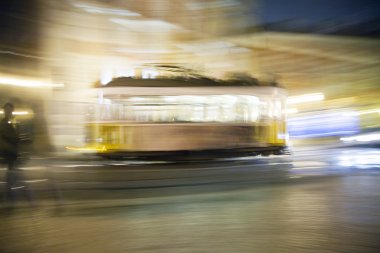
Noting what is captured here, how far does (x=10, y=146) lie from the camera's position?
779 cm

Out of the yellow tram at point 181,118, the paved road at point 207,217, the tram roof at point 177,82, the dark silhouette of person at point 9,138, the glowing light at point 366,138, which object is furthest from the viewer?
the glowing light at point 366,138

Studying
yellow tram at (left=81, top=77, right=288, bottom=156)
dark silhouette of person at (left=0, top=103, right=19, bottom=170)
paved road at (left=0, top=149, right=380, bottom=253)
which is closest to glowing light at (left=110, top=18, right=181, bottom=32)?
yellow tram at (left=81, top=77, right=288, bottom=156)

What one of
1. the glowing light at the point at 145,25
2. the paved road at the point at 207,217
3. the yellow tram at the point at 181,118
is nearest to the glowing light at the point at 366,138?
the yellow tram at the point at 181,118

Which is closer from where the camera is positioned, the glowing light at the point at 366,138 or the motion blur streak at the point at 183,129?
the motion blur streak at the point at 183,129

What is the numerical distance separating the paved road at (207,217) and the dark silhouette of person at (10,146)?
44cm

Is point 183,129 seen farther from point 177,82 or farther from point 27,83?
point 27,83

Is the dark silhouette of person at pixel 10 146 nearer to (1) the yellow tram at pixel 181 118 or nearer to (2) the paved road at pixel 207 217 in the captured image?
(2) the paved road at pixel 207 217

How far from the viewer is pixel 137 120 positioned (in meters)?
16.2

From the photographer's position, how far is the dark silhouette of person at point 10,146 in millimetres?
7732

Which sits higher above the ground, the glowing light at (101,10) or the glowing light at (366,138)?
the glowing light at (101,10)

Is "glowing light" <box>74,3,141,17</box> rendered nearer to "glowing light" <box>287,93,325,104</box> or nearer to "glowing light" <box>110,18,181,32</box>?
"glowing light" <box>110,18,181,32</box>

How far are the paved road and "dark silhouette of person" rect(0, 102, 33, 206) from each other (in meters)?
0.44

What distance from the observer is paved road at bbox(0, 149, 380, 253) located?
5.44 meters

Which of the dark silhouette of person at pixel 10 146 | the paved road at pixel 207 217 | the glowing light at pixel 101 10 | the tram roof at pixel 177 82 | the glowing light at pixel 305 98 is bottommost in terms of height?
the paved road at pixel 207 217
